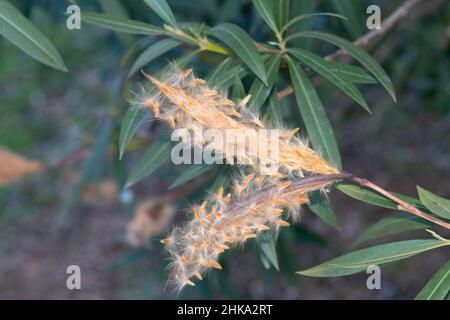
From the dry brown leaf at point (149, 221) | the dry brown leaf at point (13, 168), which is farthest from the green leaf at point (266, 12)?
the dry brown leaf at point (13, 168)

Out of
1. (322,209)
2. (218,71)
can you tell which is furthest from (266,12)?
(322,209)

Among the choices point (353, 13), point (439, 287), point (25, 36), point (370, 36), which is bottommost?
point (439, 287)

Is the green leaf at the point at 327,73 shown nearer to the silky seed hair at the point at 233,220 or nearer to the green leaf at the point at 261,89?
the green leaf at the point at 261,89

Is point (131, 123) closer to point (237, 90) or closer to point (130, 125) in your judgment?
point (130, 125)

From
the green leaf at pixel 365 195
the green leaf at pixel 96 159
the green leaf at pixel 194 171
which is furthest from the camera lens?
the green leaf at pixel 96 159

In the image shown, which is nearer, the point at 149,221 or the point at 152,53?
the point at 152,53

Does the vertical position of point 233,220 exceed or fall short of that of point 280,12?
it falls short

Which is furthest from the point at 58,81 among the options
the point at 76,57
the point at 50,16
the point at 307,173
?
the point at 307,173
